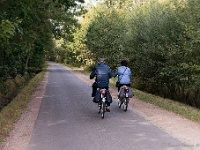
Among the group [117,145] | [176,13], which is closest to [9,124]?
[117,145]

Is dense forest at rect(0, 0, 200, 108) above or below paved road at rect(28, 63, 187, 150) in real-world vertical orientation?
above

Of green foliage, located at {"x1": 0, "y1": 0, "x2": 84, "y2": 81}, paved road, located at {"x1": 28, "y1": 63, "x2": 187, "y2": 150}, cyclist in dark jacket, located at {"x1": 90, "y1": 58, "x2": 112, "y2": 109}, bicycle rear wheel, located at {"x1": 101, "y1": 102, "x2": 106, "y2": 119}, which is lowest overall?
paved road, located at {"x1": 28, "y1": 63, "x2": 187, "y2": 150}

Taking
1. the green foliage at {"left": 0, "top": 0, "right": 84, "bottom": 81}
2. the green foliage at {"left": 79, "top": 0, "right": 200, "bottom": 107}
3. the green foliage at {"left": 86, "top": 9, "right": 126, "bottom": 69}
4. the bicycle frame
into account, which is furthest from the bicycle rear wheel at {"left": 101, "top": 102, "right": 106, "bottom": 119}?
the green foliage at {"left": 86, "top": 9, "right": 126, "bottom": 69}

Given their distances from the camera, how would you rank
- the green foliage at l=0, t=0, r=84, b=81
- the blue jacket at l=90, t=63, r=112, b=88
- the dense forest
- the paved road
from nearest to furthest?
the paved road → the green foliage at l=0, t=0, r=84, b=81 → the blue jacket at l=90, t=63, r=112, b=88 → the dense forest

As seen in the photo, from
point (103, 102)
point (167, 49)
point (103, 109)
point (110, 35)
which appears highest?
point (110, 35)

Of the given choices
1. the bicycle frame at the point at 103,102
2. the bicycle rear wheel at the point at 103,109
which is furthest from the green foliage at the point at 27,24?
the bicycle rear wheel at the point at 103,109

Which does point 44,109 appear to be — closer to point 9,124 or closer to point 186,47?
point 9,124

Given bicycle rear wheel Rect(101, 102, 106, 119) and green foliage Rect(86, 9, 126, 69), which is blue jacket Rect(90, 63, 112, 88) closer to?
bicycle rear wheel Rect(101, 102, 106, 119)

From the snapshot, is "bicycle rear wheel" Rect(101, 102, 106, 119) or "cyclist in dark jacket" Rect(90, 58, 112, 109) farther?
"cyclist in dark jacket" Rect(90, 58, 112, 109)

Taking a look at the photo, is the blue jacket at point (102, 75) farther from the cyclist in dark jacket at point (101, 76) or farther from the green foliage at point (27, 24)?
the green foliage at point (27, 24)

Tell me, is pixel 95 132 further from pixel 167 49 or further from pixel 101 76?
pixel 167 49

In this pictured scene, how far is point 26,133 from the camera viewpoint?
28.7 feet

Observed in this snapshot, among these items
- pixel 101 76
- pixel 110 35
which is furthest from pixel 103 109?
pixel 110 35

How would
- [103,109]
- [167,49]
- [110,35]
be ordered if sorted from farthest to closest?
[110,35]
[167,49]
[103,109]
